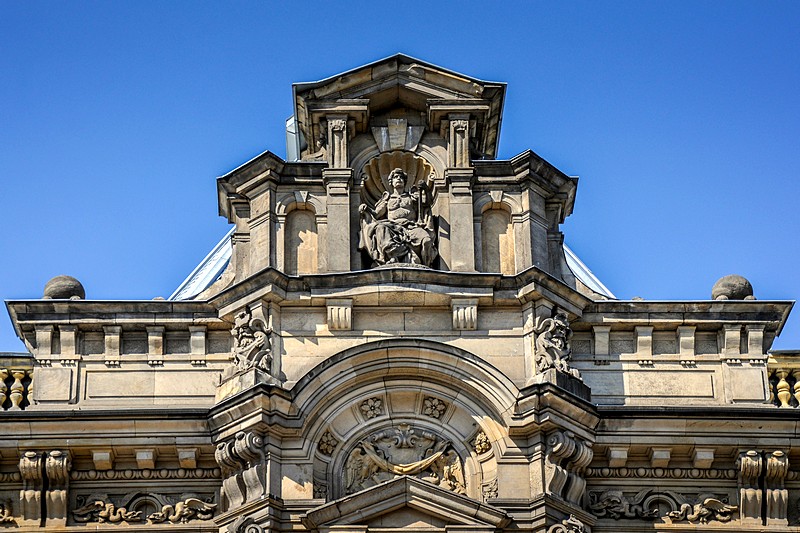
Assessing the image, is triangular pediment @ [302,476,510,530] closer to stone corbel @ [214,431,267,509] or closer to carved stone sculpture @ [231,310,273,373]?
stone corbel @ [214,431,267,509]

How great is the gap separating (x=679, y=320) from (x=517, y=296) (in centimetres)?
236

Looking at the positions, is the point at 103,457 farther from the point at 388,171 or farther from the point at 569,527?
the point at 569,527

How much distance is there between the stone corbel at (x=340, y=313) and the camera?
3092cm

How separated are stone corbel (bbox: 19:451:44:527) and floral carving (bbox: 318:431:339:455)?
3.86m

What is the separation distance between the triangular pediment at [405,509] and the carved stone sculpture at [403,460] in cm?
68

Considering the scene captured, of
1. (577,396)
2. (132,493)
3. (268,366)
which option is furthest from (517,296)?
(132,493)

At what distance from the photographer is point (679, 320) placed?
31.4 m

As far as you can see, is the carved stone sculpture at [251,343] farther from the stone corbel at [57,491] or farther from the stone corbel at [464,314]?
the stone corbel at [57,491]

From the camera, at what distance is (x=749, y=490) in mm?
30547

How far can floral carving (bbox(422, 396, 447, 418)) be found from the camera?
30.9m

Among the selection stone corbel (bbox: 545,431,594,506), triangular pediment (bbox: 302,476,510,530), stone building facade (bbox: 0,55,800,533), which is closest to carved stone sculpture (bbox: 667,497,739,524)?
stone building facade (bbox: 0,55,800,533)

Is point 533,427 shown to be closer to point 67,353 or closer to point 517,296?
point 517,296

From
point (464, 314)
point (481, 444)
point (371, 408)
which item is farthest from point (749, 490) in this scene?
point (371, 408)

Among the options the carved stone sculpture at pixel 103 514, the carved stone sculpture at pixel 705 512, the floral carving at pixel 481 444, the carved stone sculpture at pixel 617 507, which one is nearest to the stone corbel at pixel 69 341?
the carved stone sculpture at pixel 103 514
